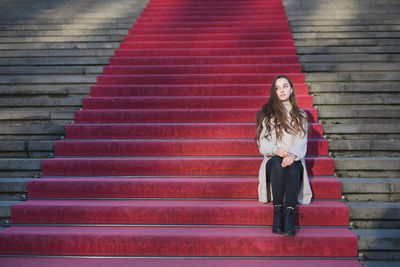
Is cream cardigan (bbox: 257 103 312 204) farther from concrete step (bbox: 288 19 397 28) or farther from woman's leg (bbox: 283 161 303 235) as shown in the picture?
concrete step (bbox: 288 19 397 28)

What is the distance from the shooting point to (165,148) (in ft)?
9.41

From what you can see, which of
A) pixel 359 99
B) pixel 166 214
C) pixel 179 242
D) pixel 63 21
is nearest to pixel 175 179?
pixel 166 214

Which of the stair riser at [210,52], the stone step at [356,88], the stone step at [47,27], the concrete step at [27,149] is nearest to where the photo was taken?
the concrete step at [27,149]

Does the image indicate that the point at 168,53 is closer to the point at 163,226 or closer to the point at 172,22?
the point at 172,22

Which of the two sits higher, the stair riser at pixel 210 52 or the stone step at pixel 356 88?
the stair riser at pixel 210 52

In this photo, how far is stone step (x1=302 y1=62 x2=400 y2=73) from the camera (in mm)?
3627

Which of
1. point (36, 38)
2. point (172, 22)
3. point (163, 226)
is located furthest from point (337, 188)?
point (36, 38)

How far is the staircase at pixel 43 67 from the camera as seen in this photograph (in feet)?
9.68

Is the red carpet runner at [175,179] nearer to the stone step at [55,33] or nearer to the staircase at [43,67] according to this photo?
the staircase at [43,67]

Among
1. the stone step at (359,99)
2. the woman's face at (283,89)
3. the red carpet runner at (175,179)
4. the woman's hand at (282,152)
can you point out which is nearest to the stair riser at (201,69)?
the red carpet runner at (175,179)

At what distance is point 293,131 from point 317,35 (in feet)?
8.43

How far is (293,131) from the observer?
91.4 inches

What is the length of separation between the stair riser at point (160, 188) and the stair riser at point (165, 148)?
12.5 inches

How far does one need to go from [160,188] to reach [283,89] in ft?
3.98
